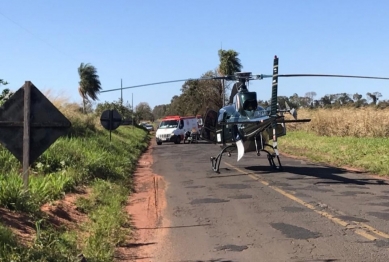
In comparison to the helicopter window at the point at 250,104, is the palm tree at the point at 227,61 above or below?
above

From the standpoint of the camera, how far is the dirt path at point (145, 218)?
A: 23.5 ft

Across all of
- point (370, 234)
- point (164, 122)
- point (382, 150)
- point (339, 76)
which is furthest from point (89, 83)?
point (370, 234)

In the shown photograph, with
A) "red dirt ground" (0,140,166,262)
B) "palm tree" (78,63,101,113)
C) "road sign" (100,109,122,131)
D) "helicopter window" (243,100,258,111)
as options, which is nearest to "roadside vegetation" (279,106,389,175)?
"helicopter window" (243,100,258,111)

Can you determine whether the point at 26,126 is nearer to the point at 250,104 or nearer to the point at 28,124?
the point at 28,124

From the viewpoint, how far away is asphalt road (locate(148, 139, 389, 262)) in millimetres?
6785

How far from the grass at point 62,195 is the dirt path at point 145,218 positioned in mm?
224

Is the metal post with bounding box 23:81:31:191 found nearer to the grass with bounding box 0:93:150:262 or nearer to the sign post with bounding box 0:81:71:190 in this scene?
the sign post with bounding box 0:81:71:190

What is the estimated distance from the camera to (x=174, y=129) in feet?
140

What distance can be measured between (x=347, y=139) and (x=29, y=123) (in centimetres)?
2281

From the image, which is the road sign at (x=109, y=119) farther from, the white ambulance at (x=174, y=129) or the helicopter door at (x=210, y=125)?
the white ambulance at (x=174, y=129)

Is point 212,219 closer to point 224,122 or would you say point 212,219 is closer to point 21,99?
point 21,99

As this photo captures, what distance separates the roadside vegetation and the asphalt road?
352 centimetres

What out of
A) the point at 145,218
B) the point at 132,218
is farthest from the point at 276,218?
the point at 132,218

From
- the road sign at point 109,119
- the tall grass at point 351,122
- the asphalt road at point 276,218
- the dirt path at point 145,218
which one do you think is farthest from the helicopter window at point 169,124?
the asphalt road at point 276,218
